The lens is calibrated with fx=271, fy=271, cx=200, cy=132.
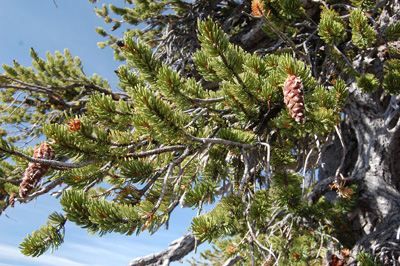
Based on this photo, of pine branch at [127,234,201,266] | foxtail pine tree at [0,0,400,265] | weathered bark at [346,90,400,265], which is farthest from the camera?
pine branch at [127,234,201,266]

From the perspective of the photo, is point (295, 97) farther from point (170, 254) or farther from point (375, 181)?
point (170, 254)

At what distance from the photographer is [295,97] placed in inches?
55.7

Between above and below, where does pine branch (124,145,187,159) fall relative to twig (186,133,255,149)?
below

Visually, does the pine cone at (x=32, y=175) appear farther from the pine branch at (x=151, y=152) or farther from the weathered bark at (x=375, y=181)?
the weathered bark at (x=375, y=181)

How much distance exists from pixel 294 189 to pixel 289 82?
3.45 feet

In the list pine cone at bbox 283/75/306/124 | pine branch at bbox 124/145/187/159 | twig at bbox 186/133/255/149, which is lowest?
pine branch at bbox 124/145/187/159

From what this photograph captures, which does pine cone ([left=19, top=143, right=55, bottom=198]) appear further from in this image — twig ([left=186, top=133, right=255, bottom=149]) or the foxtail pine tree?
twig ([left=186, top=133, right=255, bottom=149])

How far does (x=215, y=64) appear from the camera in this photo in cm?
161

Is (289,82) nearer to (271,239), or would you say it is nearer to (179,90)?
(179,90)

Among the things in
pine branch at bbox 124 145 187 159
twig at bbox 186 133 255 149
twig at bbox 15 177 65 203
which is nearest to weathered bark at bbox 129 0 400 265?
twig at bbox 186 133 255 149

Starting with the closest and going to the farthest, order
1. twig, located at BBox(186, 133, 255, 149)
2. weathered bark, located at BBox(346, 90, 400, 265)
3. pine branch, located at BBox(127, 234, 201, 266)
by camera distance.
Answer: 1. twig, located at BBox(186, 133, 255, 149)
2. weathered bark, located at BBox(346, 90, 400, 265)
3. pine branch, located at BBox(127, 234, 201, 266)

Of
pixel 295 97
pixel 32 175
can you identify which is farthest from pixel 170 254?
pixel 295 97

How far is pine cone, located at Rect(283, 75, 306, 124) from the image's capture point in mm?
1417

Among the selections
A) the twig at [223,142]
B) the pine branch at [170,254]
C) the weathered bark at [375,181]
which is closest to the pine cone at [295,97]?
the twig at [223,142]
